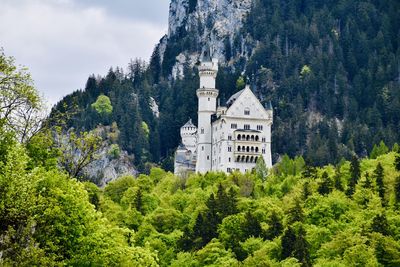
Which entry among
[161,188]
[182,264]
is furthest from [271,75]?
[182,264]

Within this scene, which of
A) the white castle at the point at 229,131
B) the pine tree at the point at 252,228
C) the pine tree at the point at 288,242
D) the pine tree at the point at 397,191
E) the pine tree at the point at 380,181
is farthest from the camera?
the white castle at the point at 229,131

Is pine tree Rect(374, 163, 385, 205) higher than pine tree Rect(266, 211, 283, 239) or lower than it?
higher

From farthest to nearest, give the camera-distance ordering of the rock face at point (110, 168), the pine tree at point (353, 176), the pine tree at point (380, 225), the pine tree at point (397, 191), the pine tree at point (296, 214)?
the rock face at point (110, 168) < the pine tree at point (353, 176) < the pine tree at point (397, 191) < the pine tree at point (296, 214) < the pine tree at point (380, 225)

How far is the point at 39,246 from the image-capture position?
Result: 145ft

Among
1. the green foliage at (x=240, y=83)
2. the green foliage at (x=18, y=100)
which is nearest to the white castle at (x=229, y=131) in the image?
the green foliage at (x=240, y=83)

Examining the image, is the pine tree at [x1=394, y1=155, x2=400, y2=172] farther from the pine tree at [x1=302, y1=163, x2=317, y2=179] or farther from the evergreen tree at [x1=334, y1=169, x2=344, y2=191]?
the pine tree at [x1=302, y1=163, x2=317, y2=179]

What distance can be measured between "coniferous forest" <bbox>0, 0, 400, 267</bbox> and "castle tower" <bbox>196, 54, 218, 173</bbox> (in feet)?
23.5

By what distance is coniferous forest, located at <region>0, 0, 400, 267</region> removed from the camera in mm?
43406

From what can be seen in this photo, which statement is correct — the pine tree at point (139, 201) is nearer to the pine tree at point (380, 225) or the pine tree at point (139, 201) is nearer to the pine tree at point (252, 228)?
the pine tree at point (252, 228)

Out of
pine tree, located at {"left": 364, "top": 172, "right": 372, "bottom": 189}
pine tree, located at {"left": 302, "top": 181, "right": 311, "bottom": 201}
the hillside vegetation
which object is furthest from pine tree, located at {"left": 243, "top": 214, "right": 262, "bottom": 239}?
pine tree, located at {"left": 364, "top": 172, "right": 372, "bottom": 189}

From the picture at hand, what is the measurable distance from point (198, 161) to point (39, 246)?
102 metres

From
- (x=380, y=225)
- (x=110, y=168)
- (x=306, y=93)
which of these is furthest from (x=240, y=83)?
(x=380, y=225)

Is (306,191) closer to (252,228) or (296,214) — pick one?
(296,214)

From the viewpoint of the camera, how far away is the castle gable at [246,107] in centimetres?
14425
